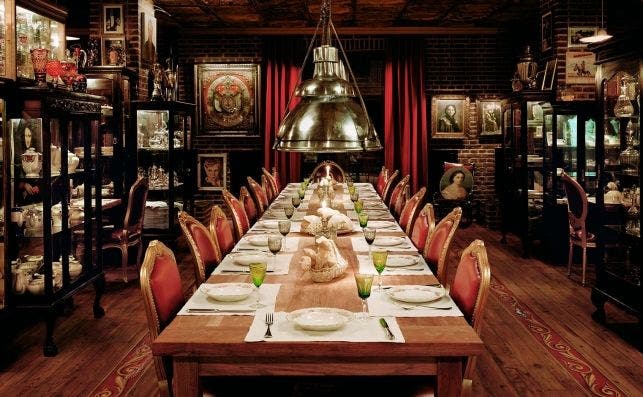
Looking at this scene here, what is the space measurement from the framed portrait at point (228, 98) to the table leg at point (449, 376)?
298 inches

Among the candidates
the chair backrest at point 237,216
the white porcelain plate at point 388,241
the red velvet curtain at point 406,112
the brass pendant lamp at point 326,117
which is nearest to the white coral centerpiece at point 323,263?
the brass pendant lamp at point 326,117

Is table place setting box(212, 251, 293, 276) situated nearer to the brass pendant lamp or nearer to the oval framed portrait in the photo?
the brass pendant lamp

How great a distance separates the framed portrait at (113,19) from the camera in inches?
261

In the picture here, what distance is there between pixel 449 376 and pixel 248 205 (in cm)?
374

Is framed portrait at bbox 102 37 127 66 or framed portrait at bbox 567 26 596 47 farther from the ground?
framed portrait at bbox 567 26 596 47

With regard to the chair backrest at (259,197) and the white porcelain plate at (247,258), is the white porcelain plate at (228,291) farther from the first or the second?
the chair backrest at (259,197)

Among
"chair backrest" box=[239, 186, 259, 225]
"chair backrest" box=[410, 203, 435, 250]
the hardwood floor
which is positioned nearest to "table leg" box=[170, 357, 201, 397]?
the hardwood floor

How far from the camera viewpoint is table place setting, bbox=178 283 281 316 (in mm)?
2283

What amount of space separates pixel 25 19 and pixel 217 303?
3.15 metres

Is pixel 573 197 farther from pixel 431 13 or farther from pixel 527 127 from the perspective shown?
pixel 431 13

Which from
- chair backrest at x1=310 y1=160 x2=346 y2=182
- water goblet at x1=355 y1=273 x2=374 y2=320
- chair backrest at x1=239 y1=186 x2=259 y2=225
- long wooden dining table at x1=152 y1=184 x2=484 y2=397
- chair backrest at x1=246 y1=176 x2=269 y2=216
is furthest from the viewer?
chair backrest at x1=310 y1=160 x2=346 y2=182

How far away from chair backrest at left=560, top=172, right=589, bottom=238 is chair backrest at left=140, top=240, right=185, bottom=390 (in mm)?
4011

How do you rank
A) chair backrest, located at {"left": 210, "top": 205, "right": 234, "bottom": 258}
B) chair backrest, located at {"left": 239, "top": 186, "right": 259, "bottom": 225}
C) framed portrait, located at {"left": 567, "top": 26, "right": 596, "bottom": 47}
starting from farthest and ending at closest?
framed portrait, located at {"left": 567, "top": 26, "right": 596, "bottom": 47} < chair backrest, located at {"left": 239, "top": 186, "right": 259, "bottom": 225} < chair backrest, located at {"left": 210, "top": 205, "right": 234, "bottom": 258}

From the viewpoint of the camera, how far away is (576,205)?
5.73m
